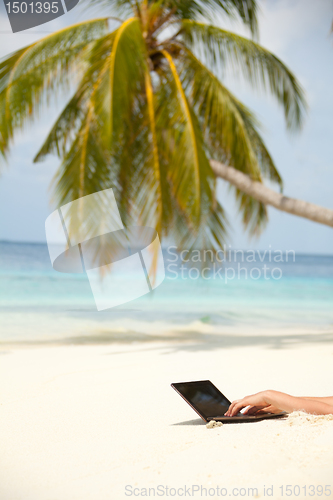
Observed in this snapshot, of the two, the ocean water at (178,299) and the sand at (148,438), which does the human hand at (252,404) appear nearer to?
the sand at (148,438)

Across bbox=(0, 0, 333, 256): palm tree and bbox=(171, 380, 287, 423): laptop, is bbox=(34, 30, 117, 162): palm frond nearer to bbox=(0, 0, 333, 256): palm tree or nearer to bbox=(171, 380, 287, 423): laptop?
bbox=(0, 0, 333, 256): palm tree

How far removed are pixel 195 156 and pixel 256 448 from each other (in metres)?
2.90

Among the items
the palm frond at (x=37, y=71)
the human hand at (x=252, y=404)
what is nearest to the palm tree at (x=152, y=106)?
the palm frond at (x=37, y=71)

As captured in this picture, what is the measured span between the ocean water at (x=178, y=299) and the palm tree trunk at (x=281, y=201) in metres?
4.03

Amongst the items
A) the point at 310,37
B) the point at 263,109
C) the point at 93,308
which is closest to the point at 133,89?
the point at 93,308

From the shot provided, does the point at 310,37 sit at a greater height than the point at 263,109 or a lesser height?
greater

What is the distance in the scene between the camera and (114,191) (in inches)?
164

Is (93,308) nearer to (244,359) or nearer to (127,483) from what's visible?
(244,359)

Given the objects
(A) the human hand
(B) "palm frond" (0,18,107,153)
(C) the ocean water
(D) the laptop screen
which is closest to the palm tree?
(B) "palm frond" (0,18,107,153)

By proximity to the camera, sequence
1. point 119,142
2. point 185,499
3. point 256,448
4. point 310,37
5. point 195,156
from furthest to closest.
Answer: point 310,37
point 119,142
point 195,156
point 256,448
point 185,499

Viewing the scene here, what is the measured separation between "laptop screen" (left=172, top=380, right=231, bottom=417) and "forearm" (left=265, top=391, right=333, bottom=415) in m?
0.26

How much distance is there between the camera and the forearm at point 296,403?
72.8 inches

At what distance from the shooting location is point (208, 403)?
80.3 inches

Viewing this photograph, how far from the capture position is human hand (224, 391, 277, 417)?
6.15ft
